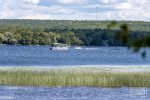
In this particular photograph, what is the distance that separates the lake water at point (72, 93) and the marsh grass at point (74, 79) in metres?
0.42

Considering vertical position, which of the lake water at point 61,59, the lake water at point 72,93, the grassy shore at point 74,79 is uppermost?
the grassy shore at point 74,79

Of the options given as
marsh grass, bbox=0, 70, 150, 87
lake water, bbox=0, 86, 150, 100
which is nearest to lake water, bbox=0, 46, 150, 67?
marsh grass, bbox=0, 70, 150, 87

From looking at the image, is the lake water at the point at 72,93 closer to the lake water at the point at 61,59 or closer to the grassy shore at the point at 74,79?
the grassy shore at the point at 74,79

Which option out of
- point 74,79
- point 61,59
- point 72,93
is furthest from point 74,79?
point 61,59

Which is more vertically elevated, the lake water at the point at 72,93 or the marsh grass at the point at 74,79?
the marsh grass at the point at 74,79

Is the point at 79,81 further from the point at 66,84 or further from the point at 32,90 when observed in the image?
the point at 32,90

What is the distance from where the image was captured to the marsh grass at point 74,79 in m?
31.4

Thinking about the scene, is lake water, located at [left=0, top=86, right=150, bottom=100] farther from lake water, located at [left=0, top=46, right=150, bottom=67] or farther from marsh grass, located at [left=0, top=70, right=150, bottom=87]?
lake water, located at [left=0, top=46, right=150, bottom=67]

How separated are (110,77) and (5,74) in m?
6.18

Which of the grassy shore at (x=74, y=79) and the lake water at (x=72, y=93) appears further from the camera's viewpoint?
the grassy shore at (x=74, y=79)

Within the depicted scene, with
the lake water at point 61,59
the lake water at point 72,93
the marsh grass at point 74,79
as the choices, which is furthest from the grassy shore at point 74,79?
the lake water at point 61,59

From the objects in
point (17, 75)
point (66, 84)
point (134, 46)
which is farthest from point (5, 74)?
point (134, 46)

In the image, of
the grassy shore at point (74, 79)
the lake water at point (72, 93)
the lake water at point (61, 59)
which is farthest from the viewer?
the lake water at point (61, 59)

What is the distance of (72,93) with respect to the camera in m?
31.2
